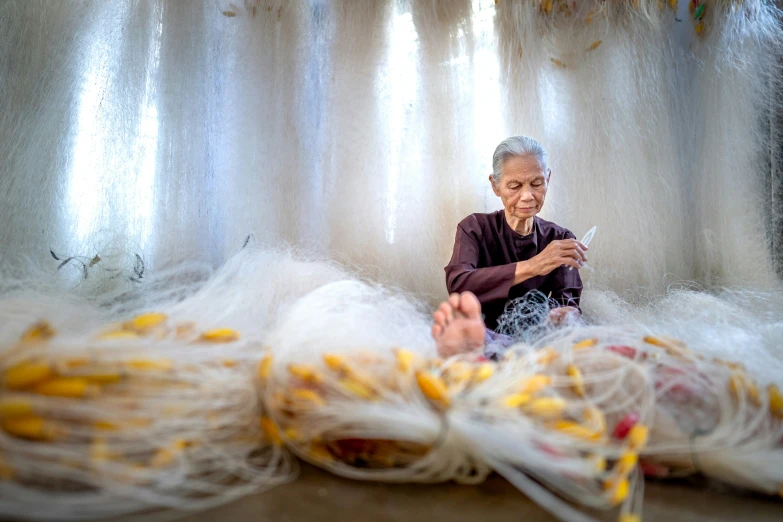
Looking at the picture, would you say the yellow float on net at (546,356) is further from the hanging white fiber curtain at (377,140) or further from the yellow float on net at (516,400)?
the hanging white fiber curtain at (377,140)

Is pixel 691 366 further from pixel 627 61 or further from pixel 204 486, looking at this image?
pixel 627 61

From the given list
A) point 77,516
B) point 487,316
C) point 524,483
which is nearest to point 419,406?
point 524,483

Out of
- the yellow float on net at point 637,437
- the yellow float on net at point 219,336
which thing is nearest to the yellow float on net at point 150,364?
the yellow float on net at point 219,336

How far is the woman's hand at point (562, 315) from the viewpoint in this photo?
4.72ft

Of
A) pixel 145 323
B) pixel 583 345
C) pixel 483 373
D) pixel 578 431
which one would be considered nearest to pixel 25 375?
pixel 145 323

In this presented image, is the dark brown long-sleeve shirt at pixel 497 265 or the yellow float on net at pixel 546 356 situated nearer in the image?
the yellow float on net at pixel 546 356

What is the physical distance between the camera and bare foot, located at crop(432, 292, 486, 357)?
1043mm

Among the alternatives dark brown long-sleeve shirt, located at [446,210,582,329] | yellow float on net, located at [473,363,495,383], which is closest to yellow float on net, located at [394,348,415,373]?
yellow float on net, located at [473,363,495,383]

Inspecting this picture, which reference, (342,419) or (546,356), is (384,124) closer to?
(546,356)

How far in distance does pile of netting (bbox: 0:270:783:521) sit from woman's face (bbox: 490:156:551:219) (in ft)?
2.50

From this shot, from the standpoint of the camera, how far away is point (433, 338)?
1.14 m

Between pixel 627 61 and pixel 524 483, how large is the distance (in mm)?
1811

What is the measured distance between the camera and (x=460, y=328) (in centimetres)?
104

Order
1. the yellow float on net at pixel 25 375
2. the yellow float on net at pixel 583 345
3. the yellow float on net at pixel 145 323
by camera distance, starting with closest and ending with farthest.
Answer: the yellow float on net at pixel 25 375
the yellow float on net at pixel 145 323
the yellow float on net at pixel 583 345
